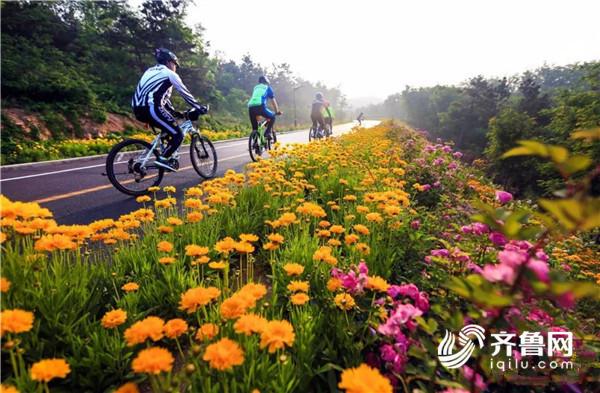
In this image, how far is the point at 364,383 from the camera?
80 centimetres

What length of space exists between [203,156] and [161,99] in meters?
1.37

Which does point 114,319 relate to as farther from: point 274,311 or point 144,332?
point 274,311

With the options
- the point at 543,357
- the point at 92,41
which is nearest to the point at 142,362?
the point at 543,357

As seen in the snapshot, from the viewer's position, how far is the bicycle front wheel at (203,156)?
5754 millimetres

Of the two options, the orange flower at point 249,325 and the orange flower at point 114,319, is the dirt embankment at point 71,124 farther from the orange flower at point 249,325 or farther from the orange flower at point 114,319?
the orange flower at point 249,325

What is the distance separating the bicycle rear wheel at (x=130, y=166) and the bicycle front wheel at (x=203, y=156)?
88 centimetres

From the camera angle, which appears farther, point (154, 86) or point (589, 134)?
point (154, 86)

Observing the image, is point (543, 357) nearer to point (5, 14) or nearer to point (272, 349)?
point (272, 349)

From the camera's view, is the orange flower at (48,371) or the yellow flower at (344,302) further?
the yellow flower at (344,302)

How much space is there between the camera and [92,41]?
92.5ft

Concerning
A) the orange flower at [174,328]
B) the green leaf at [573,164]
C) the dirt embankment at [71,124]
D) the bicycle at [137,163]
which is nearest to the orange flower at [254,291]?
the orange flower at [174,328]

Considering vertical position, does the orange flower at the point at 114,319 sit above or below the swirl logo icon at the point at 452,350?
above

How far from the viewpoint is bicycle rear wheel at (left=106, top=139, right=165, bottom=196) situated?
4.45 meters

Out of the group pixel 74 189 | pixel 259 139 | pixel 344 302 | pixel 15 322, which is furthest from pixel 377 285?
pixel 259 139
